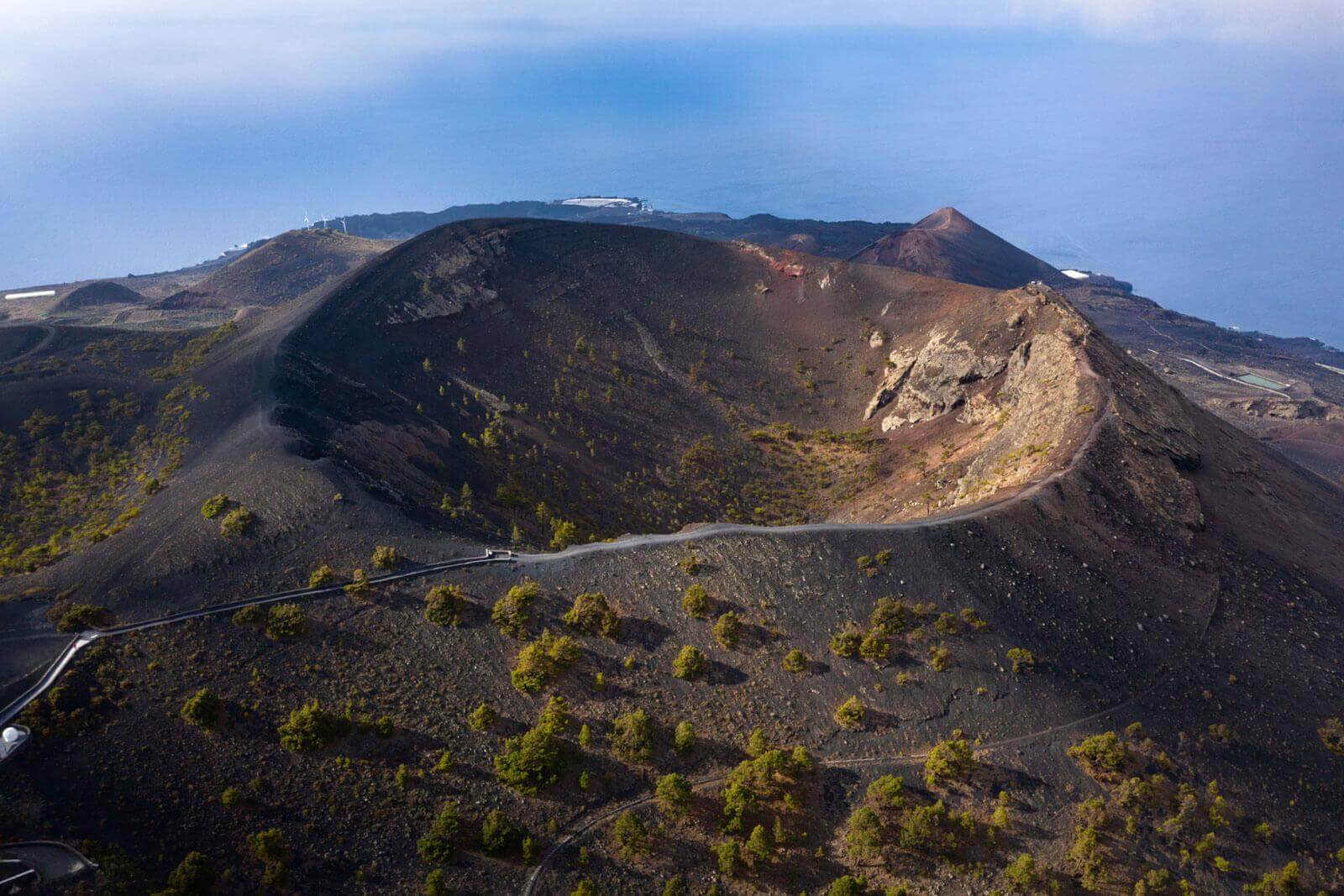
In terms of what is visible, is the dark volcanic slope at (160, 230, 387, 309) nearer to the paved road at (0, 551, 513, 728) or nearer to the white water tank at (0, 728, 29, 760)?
the paved road at (0, 551, 513, 728)

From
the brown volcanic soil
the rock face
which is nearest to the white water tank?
the brown volcanic soil

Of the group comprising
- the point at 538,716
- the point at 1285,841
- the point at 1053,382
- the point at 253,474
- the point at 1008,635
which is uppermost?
the point at 1053,382

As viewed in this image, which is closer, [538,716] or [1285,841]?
[1285,841]

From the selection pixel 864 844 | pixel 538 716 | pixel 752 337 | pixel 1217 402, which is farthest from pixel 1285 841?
pixel 1217 402

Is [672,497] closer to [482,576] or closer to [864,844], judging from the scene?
[482,576]

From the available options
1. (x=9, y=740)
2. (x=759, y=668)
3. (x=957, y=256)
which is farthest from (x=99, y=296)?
(x=957, y=256)

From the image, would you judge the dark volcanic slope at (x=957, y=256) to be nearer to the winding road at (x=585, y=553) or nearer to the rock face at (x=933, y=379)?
the rock face at (x=933, y=379)

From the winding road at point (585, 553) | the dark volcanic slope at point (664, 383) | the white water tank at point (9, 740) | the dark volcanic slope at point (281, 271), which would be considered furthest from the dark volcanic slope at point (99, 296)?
the white water tank at point (9, 740)

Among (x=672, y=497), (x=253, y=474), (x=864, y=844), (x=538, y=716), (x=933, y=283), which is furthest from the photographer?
(x=933, y=283)
